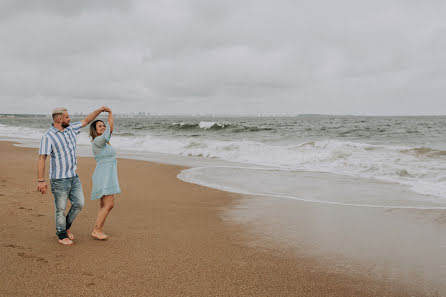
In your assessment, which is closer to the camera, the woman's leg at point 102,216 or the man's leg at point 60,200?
the man's leg at point 60,200

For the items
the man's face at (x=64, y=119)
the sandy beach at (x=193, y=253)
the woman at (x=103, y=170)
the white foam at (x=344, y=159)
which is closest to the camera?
the sandy beach at (x=193, y=253)

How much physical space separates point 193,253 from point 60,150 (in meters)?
2.04

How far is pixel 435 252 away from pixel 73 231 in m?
4.91

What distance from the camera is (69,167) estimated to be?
4.30 metres

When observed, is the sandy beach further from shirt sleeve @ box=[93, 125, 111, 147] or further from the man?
shirt sleeve @ box=[93, 125, 111, 147]

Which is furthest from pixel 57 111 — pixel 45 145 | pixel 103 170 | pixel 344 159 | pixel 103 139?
pixel 344 159

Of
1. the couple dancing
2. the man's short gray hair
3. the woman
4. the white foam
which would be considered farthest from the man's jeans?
the white foam

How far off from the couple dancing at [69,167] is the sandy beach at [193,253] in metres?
0.41

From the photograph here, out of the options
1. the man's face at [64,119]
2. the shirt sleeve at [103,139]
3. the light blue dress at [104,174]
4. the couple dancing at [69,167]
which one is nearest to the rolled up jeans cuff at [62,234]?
the couple dancing at [69,167]

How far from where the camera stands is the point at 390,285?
356 centimetres

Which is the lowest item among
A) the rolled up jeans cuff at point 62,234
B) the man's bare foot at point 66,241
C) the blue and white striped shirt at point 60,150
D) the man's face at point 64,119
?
the man's bare foot at point 66,241

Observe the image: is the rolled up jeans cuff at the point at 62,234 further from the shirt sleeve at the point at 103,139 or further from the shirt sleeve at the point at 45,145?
the shirt sleeve at the point at 103,139

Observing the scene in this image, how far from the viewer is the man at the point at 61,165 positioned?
4102mm

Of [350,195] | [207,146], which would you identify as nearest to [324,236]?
[350,195]
